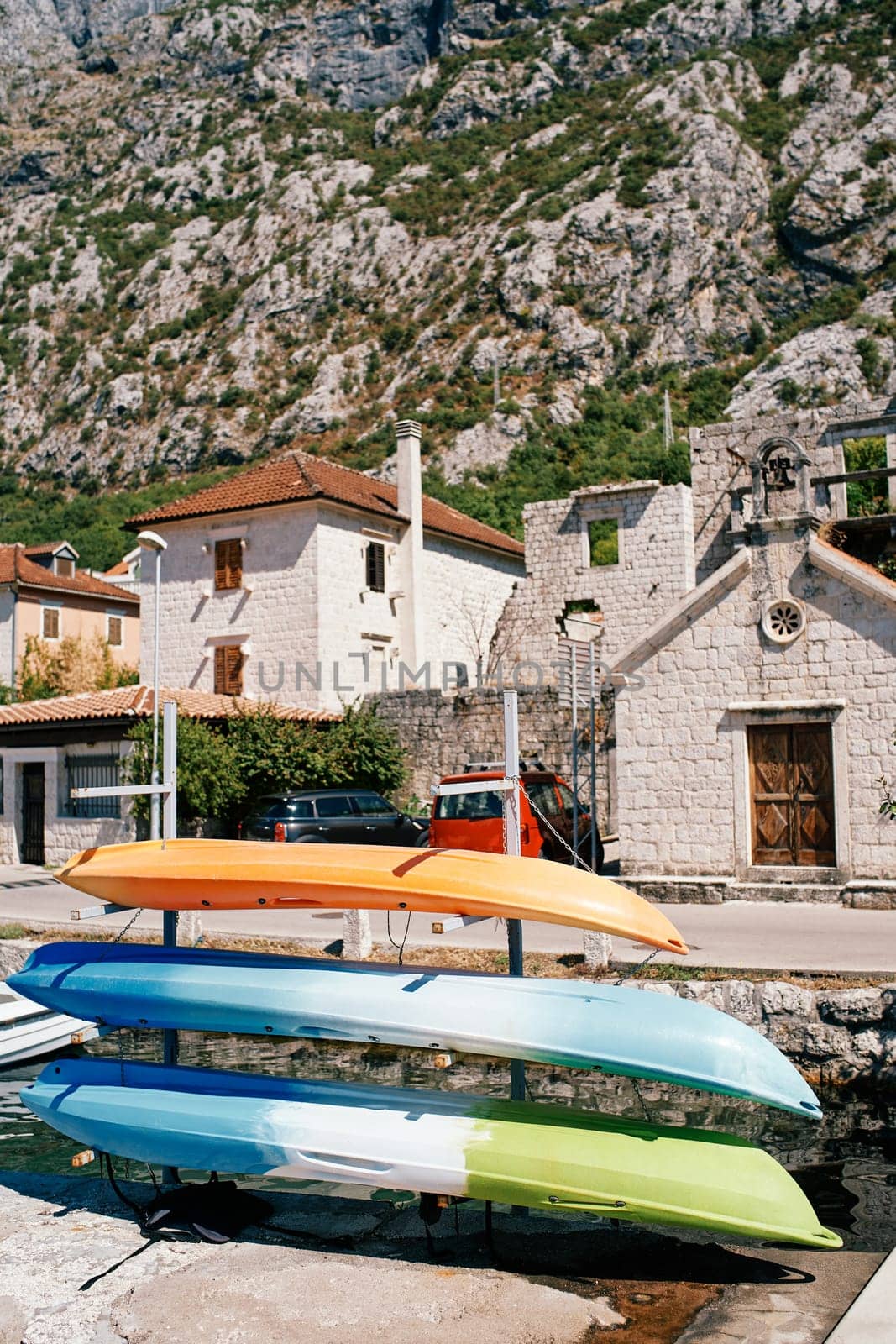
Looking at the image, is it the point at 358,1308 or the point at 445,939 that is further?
the point at 445,939

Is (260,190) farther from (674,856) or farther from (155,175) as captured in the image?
(674,856)

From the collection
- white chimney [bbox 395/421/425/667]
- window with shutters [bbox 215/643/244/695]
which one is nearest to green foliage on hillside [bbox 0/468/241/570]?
window with shutters [bbox 215/643/244/695]

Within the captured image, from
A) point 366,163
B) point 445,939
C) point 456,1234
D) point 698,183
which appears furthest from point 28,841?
point 366,163

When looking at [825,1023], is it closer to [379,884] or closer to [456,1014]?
[456,1014]

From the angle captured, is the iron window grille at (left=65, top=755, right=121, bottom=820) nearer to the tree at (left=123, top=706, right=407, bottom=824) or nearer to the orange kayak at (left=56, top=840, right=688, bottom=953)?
the tree at (left=123, top=706, right=407, bottom=824)

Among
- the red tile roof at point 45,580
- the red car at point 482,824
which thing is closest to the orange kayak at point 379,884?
the red car at point 482,824

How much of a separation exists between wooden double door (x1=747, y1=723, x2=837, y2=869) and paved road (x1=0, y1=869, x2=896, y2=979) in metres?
0.81

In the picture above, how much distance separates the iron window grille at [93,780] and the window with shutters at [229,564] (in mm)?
7662

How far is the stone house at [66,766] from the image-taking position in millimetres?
23109

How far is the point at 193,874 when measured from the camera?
701 cm

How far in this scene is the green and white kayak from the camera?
19.1ft

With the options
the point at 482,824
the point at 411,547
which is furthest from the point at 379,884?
the point at 411,547

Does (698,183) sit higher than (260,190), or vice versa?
(260,190)

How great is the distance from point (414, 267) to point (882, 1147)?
79.4 metres
